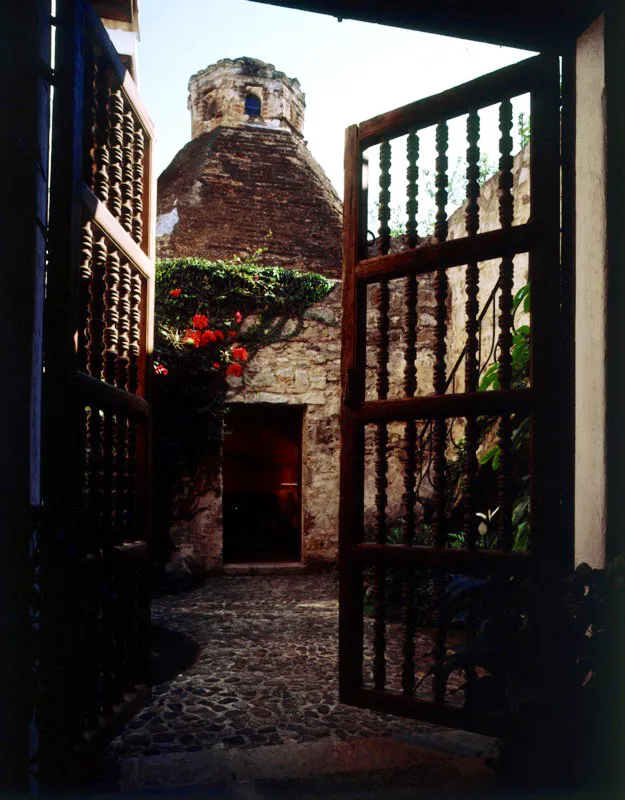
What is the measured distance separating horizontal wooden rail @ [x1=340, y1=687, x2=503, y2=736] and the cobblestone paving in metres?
0.10

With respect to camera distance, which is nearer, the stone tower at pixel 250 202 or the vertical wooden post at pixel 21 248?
the vertical wooden post at pixel 21 248

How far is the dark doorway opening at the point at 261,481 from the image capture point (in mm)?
9727

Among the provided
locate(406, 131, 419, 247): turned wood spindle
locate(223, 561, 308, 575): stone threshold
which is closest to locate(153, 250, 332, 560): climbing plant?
locate(223, 561, 308, 575): stone threshold

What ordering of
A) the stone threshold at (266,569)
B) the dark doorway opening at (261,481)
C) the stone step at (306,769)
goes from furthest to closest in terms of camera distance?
the dark doorway opening at (261,481), the stone threshold at (266,569), the stone step at (306,769)

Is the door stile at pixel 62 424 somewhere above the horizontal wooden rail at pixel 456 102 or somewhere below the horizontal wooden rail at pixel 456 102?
below

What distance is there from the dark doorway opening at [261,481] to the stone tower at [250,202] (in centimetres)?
276

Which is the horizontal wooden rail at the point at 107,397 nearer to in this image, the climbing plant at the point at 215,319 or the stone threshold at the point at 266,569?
the climbing plant at the point at 215,319

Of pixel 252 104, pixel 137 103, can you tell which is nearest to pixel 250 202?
pixel 252 104

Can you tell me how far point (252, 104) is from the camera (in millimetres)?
14406

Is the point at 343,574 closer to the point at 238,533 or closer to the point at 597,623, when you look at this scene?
the point at 597,623

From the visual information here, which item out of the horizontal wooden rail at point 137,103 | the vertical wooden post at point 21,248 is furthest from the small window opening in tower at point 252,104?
the vertical wooden post at point 21,248

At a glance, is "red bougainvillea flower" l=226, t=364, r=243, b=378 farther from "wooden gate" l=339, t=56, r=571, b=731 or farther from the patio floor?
"wooden gate" l=339, t=56, r=571, b=731

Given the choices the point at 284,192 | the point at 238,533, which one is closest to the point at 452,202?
the point at 284,192

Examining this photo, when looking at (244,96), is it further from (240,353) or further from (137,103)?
(137,103)
